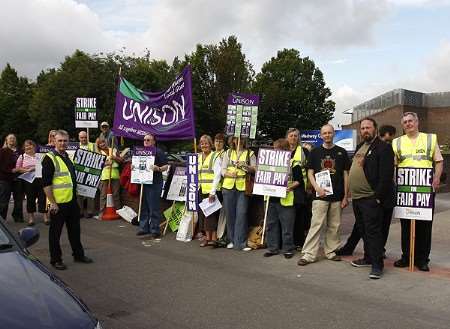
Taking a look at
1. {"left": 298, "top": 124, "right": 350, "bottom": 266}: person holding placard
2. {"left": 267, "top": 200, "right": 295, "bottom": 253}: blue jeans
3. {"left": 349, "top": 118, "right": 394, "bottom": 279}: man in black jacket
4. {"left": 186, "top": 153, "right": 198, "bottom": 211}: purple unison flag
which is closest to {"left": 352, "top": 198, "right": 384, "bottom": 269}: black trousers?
{"left": 349, "top": 118, "right": 394, "bottom": 279}: man in black jacket

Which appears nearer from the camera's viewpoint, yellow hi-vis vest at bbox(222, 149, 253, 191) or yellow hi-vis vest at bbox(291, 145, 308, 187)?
yellow hi-vis vest at bbox(291, 145, 308, 187)

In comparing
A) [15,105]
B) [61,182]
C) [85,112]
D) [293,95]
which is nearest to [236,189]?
[61,182]

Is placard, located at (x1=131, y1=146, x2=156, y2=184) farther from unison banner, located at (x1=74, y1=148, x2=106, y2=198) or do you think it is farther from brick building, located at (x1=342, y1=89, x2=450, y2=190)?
brick building, located at (x1=342, y1=89, x2=450, y2=190)

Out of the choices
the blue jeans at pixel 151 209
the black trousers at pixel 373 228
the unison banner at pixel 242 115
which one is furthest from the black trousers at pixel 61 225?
the black trousers at pixel 373 228

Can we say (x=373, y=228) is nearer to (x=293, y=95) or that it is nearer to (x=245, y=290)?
(x=245, y=290)

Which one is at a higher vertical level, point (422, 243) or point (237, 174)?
point (237, 174)

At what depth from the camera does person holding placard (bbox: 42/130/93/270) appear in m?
7.19

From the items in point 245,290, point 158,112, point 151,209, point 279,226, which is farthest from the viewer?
point 158,112

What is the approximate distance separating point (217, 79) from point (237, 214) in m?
33.9

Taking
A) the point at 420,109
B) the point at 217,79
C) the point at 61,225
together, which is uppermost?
the point at 420,109

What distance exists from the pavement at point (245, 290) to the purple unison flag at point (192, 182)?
80cm

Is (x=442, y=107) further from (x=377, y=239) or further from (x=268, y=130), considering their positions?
(x=377, y=239)

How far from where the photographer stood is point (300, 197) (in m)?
8.04

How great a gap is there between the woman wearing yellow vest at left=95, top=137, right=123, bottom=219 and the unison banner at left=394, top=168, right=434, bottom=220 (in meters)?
6.86
